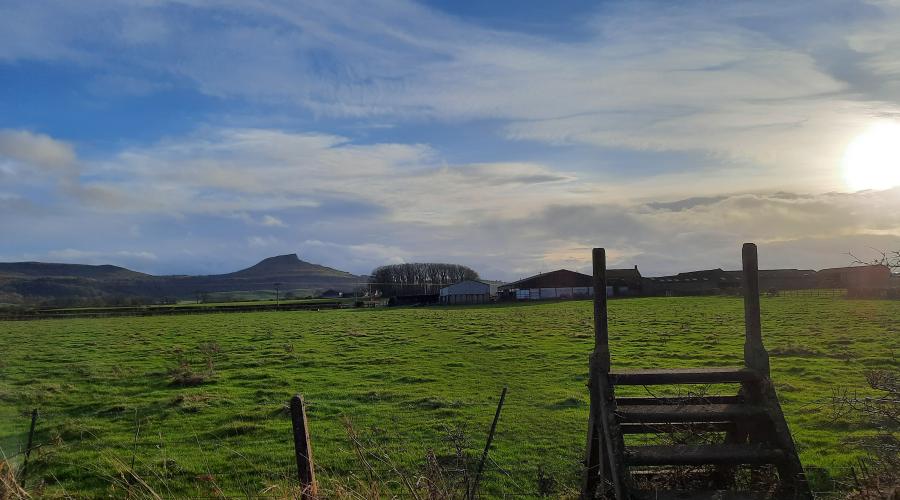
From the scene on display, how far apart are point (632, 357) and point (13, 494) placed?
786 inches

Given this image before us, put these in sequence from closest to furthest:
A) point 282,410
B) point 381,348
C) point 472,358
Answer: point 282,410 → point 472,358 → point 381,348

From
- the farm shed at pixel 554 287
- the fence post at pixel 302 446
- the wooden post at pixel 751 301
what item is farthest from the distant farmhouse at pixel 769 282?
the fence post at pixel 302 446

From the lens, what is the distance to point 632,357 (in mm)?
22547

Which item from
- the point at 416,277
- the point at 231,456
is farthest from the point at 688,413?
the point at 416,277

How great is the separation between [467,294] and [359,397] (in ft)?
281

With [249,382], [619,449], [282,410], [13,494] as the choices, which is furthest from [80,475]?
[619,449]

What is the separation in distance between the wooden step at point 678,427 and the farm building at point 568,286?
83.9 meters

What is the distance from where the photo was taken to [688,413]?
6531mm

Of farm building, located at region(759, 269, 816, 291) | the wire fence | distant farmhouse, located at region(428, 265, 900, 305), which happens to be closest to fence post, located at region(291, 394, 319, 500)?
the wire fence

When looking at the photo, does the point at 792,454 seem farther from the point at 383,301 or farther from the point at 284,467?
the point at 383,301

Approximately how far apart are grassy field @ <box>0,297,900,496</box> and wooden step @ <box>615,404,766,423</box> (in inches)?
68.4

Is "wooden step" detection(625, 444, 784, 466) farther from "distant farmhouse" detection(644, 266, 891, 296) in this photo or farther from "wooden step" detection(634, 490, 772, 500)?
"distant farmhouse" detection(644, 266, 891, 296)

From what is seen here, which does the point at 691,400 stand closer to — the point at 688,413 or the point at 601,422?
the point at 688,413

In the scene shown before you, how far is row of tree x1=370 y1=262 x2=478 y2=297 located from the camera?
156 meters
